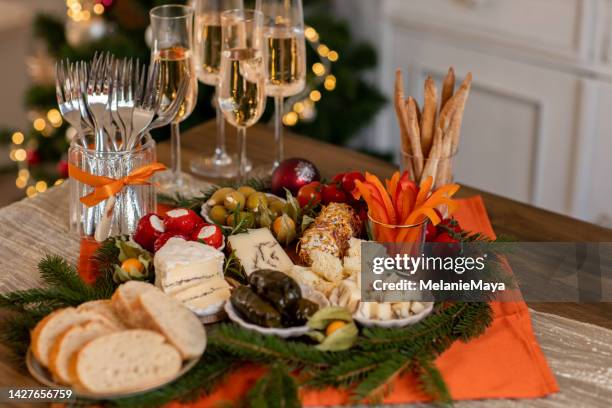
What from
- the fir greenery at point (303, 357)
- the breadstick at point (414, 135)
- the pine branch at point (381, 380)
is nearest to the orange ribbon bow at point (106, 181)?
the fir greenery at point (303, 357)

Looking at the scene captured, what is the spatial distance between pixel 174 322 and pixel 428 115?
625 millimetres

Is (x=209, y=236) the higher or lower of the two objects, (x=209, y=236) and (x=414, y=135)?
the lower

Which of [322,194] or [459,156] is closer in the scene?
[322,194]

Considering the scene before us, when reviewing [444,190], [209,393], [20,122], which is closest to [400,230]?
[444,190]

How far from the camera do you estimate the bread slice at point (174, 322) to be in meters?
1.06

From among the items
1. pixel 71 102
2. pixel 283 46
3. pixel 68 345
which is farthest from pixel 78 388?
pixel 283 46

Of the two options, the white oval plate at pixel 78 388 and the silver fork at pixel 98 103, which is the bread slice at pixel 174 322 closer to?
the white oval plate at pixel 78 388

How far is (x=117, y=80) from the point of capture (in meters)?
1.42

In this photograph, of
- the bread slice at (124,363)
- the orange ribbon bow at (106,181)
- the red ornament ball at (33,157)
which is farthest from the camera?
the red ornament ball at (33,157)

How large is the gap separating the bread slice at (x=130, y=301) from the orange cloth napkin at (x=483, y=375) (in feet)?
0.38

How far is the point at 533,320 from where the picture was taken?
1.25 meters

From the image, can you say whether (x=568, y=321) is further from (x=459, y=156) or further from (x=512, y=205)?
(x=459, y=156)

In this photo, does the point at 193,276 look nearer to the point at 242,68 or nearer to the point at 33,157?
the point at 242,68

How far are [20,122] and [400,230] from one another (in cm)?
297
